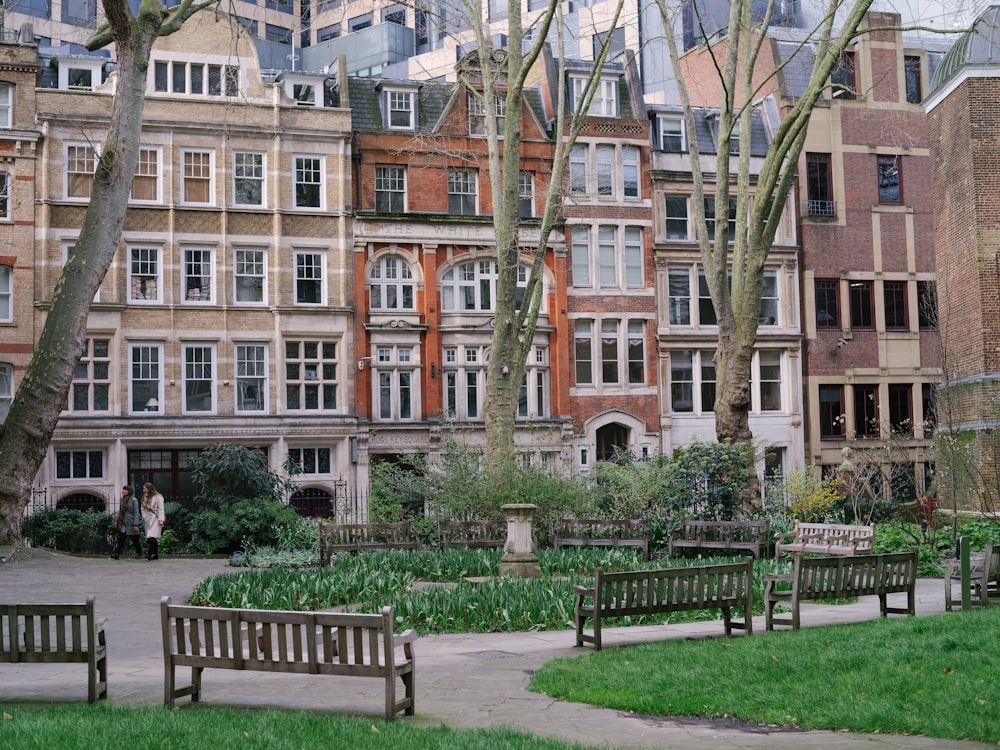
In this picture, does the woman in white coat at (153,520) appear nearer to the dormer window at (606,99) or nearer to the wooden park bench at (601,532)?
the wooden park bench at (601,532)

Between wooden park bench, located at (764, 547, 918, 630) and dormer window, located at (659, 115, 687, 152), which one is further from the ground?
dormer window, located at (659, 115, 687, 152)

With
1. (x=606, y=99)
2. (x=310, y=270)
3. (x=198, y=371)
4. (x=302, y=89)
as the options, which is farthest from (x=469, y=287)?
(x=198, y=371)

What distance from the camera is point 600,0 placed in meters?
63.1

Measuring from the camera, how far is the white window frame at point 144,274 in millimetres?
33656

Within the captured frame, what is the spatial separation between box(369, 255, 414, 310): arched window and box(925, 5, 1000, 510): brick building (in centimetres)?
1588

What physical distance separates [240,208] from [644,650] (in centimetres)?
2628

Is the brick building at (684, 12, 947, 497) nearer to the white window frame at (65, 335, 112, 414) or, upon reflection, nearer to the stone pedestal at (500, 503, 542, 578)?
the white window frame at (65, 335, 112, 414)

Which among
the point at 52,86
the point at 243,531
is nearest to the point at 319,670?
the point at 243,531

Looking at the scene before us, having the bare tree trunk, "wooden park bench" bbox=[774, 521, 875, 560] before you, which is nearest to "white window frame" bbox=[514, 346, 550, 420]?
"wooden park bench" bbox=[774, 521, 875, 560]

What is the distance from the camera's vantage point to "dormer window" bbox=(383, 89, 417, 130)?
37000 mm

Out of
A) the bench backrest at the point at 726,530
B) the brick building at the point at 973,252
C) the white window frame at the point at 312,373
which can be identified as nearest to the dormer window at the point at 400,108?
the white window frame at the point at 312,373

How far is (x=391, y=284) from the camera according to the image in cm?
3597

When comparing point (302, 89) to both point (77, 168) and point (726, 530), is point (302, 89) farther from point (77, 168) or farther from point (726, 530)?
point (726, 530)

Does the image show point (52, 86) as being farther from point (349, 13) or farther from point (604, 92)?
point (349, 13)
